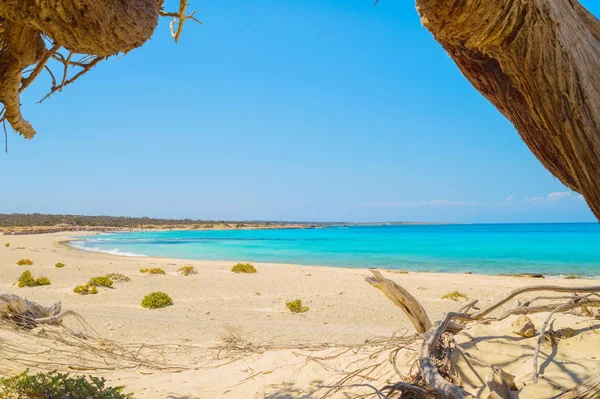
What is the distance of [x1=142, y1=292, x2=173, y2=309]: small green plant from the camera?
484 inches

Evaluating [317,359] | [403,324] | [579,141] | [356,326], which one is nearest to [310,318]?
[356,326]

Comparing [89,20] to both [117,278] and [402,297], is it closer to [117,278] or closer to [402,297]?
[402,297]

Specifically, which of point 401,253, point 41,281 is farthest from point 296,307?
point 401,253

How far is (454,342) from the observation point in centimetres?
358

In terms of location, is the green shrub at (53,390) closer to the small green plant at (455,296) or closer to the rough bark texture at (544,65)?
the rough bark texture at (544,65)

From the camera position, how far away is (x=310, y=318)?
37.3 feet

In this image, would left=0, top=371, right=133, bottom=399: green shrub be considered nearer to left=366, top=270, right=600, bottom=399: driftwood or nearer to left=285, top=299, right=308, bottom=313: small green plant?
left=366, top=270, right=600, bottom=399: driftwood

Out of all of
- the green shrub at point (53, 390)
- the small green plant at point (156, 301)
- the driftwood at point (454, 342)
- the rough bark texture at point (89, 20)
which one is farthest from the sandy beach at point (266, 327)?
the rough bark texture at point (89, 20)

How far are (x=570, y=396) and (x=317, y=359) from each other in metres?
2.49

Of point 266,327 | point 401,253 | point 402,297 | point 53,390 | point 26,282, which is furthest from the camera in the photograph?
point 401,253

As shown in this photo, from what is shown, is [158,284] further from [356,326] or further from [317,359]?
[317,359]

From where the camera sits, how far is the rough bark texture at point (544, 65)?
7.89 feet

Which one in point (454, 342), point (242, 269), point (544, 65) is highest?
point (544, 65)

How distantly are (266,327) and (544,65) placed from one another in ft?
27.9
